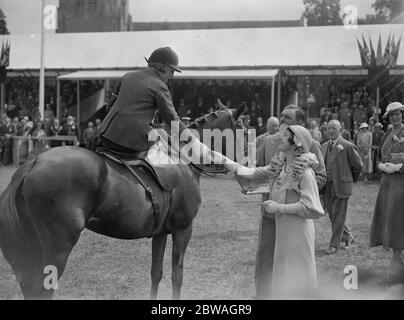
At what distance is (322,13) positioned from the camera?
1841 cm

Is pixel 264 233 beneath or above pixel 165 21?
beneath

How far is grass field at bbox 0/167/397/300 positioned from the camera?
17.1ft

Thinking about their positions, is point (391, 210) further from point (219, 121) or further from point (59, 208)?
point (59, 208)

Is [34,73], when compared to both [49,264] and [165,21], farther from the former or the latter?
[49,264]

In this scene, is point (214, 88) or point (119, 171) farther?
point (214, 88)

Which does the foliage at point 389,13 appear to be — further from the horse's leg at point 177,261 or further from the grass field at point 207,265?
the horse's leg at point 177,261

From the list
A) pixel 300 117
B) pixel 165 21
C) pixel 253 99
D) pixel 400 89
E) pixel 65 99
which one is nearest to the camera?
pixel 300 117

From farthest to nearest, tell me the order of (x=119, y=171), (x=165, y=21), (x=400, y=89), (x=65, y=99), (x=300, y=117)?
(x=165, y=21), (x=65, y=99), (x=400, y=89), (x=300, y=117), (x=119, y=171)

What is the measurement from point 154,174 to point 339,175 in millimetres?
3915

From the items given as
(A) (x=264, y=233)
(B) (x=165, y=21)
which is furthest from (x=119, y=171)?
(B) (x=165, y=21)

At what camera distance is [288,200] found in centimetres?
393

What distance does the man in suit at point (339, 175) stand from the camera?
7.45m

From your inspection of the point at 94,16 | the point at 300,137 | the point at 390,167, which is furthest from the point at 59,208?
the point at 94,16

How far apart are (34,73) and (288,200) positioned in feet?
61.3
